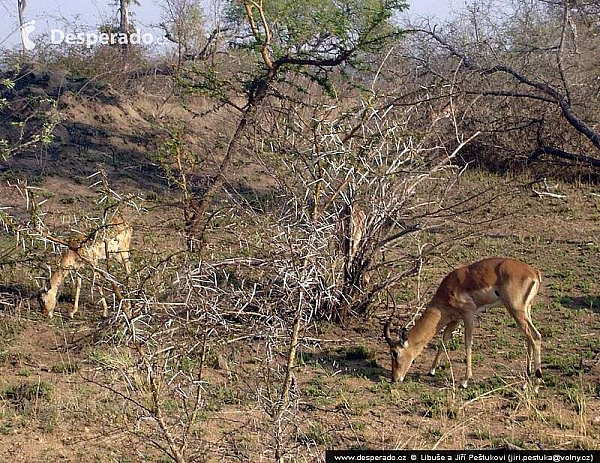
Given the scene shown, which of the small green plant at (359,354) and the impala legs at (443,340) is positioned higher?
the impala legs at (443,340)

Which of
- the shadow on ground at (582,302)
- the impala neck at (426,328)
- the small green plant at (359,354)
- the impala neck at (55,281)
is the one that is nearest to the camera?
the impala neck at (426,328)

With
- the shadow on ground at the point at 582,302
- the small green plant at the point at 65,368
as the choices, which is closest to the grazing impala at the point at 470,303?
the shadow on ground at the point at 582,302

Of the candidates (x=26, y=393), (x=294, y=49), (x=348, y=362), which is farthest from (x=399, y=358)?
(x=294, y=49)

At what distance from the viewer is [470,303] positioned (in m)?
8.09

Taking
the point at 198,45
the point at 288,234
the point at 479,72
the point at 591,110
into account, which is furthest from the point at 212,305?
the point at 198,45

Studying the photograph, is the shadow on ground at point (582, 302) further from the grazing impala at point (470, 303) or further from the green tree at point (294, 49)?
the green tree at point (294, 49)

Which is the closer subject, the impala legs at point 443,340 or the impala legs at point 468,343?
the impala legs at point 468,343

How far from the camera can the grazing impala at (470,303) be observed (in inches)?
309

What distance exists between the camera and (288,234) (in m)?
4.41

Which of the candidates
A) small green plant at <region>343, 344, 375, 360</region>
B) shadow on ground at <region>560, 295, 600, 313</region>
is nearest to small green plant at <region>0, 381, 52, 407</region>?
small green plant at <region>343, 344, 375, 360</region>

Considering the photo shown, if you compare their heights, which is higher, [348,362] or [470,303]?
[470,303]

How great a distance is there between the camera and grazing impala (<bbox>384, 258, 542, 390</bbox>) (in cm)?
784

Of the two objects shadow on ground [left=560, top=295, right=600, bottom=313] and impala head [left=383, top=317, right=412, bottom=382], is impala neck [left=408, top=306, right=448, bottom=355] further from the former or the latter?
shadow on ground [left=560, top=295, right=600, bottom=313]

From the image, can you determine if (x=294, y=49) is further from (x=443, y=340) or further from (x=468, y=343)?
(x=468, y=343)
